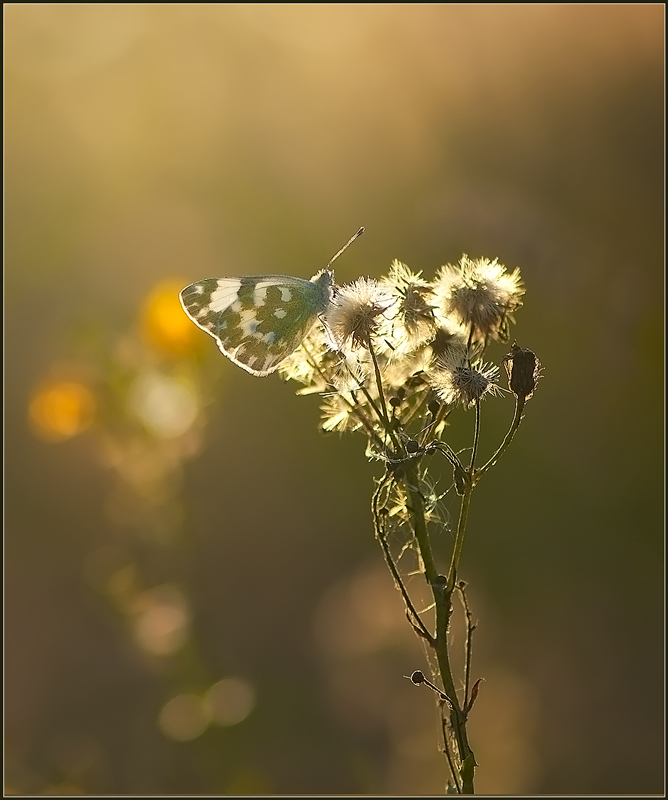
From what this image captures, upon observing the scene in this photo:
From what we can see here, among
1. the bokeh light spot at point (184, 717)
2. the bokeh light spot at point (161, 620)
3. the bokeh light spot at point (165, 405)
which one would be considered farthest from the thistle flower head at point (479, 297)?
the bokeh light spot at point (184, 717)

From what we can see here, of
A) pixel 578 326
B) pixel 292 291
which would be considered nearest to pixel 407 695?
pixel 578 326

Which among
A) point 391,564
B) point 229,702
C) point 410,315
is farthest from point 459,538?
point 229,702

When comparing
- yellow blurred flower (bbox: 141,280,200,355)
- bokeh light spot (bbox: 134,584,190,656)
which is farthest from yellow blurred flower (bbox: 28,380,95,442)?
bokeh light spot (bbox: 134,584,190,656)

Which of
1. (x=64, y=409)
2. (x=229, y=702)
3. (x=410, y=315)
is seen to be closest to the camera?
(x=410, y=315)

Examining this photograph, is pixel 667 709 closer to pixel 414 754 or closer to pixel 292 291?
pixel 414 754

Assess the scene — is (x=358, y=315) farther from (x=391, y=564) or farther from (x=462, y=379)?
(x=391, y=564)

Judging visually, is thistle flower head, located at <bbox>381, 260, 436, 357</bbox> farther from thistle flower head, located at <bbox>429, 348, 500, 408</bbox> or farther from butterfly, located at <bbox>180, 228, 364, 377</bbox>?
butterfly, located at <bbox>180, 228, 364, 377</bbox>
